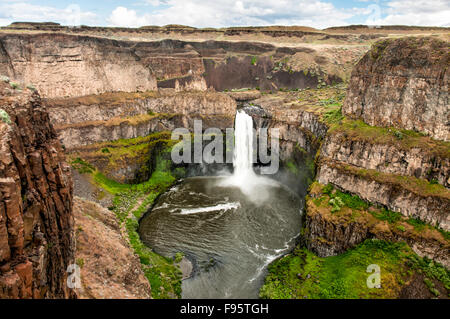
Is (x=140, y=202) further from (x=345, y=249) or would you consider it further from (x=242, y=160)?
(x=345, y=249)

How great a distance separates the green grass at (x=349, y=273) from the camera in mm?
22156

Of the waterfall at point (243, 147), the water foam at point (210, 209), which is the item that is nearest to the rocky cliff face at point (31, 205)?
the water foam at point (210, 209)

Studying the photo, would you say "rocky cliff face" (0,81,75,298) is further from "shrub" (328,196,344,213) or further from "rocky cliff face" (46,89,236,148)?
"rocky cliff face" (46,89,236,148)

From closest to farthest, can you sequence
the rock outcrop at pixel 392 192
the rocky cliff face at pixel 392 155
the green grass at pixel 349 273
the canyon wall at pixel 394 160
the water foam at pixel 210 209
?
the green grass at pixel 349 273 → the rock outcrop at pixel 392 192 → the canyon wall at pixel 394 160 → the rocky cliff face at pixel 392 155 → the water foam at pixel 210 209

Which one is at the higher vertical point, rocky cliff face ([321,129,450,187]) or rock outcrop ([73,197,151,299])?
rocky cliff face ([321,129,450,187])

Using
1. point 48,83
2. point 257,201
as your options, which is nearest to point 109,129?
point 48,83

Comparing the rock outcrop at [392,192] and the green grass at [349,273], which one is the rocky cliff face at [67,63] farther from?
the green grass at [349,273]

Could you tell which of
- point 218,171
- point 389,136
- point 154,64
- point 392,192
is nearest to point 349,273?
point 392,192

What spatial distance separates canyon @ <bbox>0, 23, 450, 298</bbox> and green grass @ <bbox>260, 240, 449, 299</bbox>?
48cm

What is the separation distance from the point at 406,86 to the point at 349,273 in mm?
17549

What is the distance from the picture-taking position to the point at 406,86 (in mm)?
28125

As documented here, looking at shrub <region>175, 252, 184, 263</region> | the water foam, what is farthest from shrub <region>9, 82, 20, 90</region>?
the water foam

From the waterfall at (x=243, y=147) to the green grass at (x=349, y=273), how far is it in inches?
912

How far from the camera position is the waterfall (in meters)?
48.8
